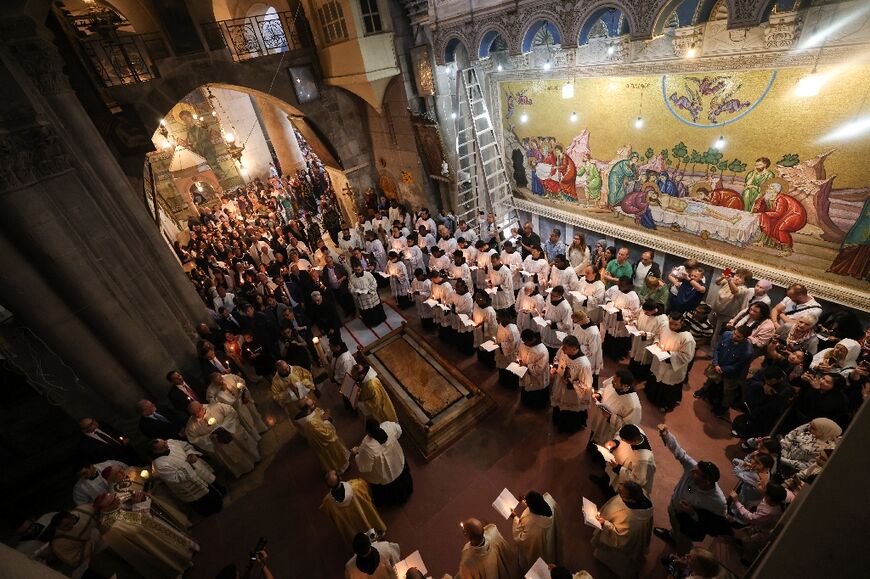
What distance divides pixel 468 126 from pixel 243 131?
18511mm

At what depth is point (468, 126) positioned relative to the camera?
11.5 meters

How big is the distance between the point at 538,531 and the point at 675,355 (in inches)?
142

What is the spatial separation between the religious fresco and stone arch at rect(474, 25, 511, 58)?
1.19m

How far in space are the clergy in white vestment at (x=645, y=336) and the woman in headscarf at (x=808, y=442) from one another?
227 centimetres

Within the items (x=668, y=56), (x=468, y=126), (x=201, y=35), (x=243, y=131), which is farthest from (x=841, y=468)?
(x=243, y=131)

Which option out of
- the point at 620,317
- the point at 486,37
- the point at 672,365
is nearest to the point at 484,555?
the point at 672,365

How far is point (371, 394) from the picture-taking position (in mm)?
6168

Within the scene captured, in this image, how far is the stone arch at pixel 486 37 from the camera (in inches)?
338

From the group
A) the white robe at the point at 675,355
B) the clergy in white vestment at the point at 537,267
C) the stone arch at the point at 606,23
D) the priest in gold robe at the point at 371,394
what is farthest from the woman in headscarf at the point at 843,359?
the priest in gold robe at the point at 371,394

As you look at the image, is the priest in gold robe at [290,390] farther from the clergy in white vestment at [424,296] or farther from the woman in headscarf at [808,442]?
the woman in headscarf at [808,442]

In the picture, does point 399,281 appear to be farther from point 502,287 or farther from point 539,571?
point 539,571

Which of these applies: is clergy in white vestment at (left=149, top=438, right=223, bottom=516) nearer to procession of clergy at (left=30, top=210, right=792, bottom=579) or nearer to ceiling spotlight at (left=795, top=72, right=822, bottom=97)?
procession of clergy at (left=30, top=210, right=792, bottom=579)

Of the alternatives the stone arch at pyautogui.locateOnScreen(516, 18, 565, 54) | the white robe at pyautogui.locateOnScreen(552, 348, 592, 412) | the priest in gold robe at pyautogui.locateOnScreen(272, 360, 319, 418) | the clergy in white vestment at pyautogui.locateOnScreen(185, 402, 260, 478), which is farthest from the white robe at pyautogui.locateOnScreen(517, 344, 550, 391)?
the stone arch at pyautogui.locateOnScreen(516, 18, 565, 54)

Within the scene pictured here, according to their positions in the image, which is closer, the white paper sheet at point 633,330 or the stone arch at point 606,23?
the white paper sheet at point 633,330
